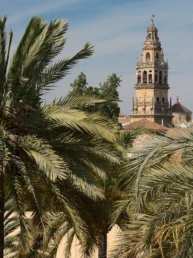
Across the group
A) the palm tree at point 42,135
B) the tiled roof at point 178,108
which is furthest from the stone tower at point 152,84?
the palm tree at point 42,135

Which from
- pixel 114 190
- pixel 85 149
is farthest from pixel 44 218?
pixel 114 190

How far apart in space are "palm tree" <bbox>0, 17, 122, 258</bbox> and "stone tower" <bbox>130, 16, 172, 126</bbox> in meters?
101

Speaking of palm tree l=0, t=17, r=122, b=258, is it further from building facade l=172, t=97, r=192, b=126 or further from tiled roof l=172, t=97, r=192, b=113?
tiled roof l=172, t=97, r=192, b=113

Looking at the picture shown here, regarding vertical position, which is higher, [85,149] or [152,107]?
[152,107]

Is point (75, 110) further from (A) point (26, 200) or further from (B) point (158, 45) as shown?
(B) point (158, 45)

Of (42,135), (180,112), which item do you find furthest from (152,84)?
(42,135)

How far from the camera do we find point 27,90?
988cm

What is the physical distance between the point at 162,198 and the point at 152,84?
106m

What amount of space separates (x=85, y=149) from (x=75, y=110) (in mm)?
711

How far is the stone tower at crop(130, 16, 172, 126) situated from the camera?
112 m

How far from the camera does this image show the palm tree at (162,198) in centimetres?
781

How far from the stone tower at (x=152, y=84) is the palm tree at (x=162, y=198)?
337ft

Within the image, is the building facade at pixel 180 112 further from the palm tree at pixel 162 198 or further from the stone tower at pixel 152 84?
the palm tree at pixel 162 198

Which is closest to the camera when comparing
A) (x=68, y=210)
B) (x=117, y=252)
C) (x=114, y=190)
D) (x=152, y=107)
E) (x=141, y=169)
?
(x=141, y=169)
